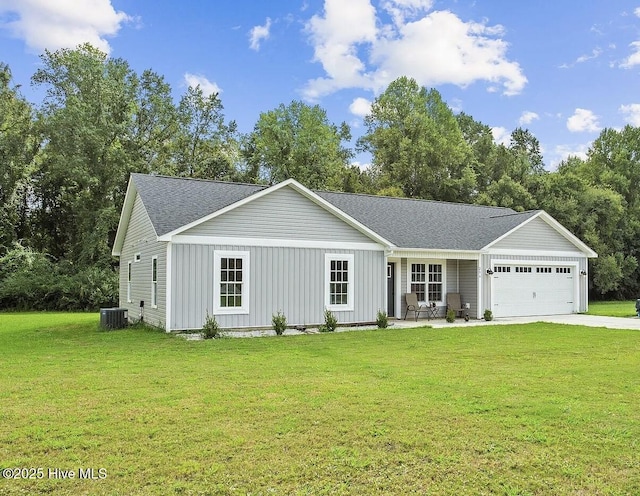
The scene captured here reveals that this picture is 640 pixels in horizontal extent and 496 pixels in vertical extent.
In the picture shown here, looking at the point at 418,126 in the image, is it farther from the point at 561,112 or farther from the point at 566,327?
the point at 566,327

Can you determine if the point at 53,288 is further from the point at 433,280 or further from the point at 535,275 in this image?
the point at 535,275

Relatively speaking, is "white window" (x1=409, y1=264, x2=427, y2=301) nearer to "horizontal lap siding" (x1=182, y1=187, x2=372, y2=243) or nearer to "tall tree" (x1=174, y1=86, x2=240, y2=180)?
"horizontal lap siding" (x1=182, y1=187, x2=372, y2=243)

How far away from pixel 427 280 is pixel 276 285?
6.65m

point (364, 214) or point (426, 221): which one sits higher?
point (364, 214)

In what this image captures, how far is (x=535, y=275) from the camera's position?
65.2 feet

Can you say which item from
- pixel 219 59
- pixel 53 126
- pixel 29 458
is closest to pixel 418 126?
pixel 219 59

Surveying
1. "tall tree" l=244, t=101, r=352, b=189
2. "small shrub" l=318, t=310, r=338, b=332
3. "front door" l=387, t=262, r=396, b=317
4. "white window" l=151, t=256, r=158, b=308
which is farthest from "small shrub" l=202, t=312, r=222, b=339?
"tall tree" l=244, t=101, r=352, b=189

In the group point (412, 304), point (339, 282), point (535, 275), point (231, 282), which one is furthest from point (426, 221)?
point (231, 282)

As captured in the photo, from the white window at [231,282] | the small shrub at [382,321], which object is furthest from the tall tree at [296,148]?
the white window at [231,282]

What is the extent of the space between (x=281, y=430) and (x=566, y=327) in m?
12.3

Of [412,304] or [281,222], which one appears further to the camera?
[412,304]

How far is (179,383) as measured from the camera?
7.07m

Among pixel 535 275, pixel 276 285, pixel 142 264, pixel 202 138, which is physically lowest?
pixel 276 285

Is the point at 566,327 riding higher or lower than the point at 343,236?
lower
